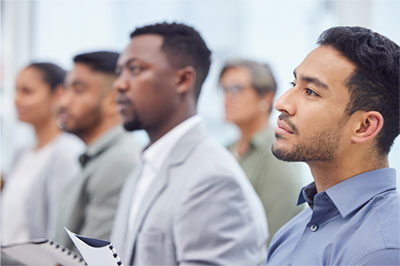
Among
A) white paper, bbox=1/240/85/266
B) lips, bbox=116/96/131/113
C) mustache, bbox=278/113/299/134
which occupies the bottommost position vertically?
white paper, bbox=1/240/85/266

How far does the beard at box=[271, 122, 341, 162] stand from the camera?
941mm

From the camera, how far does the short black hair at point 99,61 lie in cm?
218

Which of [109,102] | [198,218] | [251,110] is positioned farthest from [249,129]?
[198,218]

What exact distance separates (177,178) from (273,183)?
732 mm

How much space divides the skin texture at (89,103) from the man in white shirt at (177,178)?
0.48 metres

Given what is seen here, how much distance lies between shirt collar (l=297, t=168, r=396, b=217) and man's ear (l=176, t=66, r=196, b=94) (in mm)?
764

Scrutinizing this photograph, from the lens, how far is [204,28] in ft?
9.96

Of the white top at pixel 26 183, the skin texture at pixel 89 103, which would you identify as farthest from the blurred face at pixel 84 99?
the white top at pixel 26 183

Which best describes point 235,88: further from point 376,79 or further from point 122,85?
point 376,79

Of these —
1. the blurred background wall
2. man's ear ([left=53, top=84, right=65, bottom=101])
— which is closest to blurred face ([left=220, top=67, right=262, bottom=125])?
the blurred background wall

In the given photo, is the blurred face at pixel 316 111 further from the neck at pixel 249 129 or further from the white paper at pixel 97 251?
the neck at pixel 249 129

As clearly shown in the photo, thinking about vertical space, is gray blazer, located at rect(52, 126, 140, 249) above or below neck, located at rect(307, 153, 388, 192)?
below

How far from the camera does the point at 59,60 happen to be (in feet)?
11.6

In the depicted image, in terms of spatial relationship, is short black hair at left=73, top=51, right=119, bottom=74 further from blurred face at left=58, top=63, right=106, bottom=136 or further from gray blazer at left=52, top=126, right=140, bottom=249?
gray blazer at left=52, top=126, right=140, bottom=249
